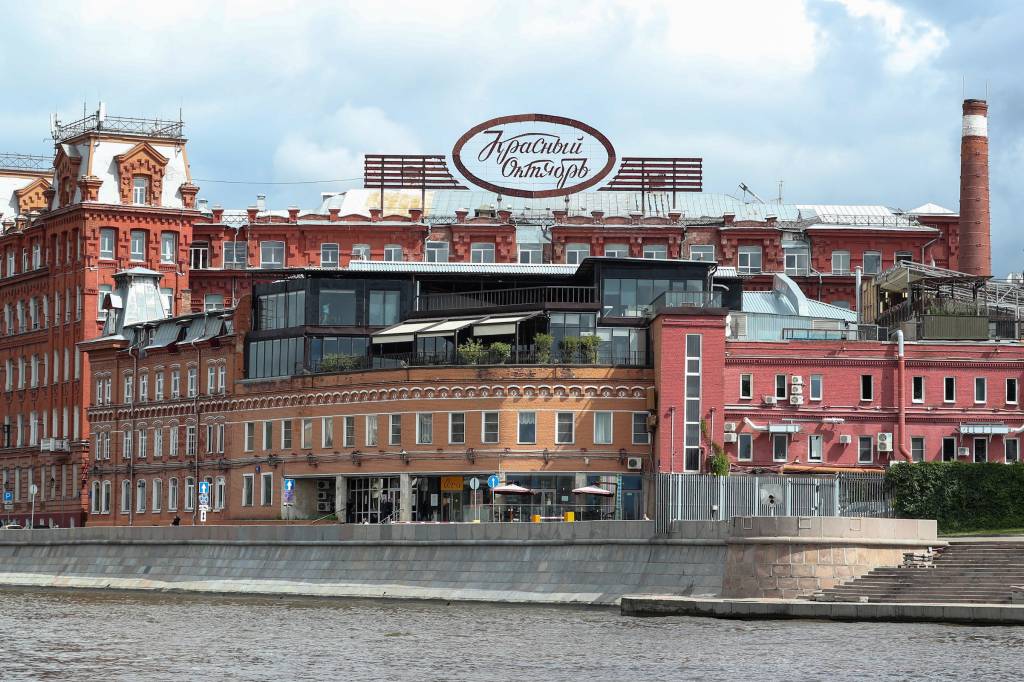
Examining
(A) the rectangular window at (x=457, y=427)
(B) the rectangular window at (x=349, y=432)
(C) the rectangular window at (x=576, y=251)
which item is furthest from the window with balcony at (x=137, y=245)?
(A) the rectangular window at (x=457, y=427)

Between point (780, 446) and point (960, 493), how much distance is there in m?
14.0

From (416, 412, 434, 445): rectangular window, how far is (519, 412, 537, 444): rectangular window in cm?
455

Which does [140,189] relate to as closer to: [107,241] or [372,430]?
[107,241]

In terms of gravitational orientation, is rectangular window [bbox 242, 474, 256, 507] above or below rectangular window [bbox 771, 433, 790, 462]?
below

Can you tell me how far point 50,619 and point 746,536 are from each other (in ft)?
88.9

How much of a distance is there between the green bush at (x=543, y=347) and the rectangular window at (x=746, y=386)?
368 inches

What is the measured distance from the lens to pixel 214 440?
4606 inches

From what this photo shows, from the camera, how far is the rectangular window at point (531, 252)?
14275 centimetres

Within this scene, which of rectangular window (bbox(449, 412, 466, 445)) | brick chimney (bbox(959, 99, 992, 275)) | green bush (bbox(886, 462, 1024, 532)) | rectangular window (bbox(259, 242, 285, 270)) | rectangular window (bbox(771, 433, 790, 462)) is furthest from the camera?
rectangular window (bbox(259, 242, 285, 270))

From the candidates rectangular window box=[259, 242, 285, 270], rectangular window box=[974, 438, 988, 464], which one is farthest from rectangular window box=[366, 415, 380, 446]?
rectangular window box=[259, 242, 285, 270]

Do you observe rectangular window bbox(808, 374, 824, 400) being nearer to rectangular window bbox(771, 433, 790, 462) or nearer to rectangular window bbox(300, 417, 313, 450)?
rectangular window bbox(771, 433, 790, 462)

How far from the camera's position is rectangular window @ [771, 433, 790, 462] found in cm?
10244

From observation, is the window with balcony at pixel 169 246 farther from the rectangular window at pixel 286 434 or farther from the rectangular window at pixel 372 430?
the rectangular window at pixel 372 430

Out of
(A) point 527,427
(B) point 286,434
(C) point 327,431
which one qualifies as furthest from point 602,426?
(B) point 286,434
